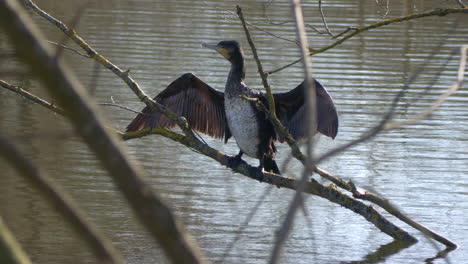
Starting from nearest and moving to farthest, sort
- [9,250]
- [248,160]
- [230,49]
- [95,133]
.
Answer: [95,133], [9,250], [230,49], [248,160]

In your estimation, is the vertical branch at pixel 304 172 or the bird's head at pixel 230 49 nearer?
the vertical branch at pixel 304 172

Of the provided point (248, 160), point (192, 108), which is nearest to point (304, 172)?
point (192, 108)

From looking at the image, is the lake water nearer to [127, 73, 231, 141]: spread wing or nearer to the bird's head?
the bird's head

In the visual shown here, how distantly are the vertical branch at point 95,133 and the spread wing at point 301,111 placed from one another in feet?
12.0

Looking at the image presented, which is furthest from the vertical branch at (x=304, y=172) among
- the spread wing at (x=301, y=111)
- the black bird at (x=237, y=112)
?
the spread wing at (x=301, y=111)

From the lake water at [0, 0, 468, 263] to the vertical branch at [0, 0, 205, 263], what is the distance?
231 millimetres

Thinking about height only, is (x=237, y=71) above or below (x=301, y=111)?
above

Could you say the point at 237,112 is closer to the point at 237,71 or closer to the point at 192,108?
the point at 237,71

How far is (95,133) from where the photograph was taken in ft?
3.90

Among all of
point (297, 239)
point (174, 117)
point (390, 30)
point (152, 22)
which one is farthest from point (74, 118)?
point (390, 30)

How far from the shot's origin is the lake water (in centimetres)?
516

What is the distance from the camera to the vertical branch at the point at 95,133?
3.83ft

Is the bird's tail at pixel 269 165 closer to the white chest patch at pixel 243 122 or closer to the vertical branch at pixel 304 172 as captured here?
the white chest patch at pixel 243 122

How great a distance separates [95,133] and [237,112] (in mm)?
3587
